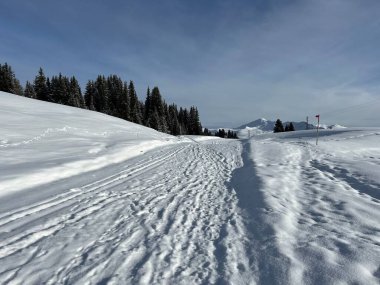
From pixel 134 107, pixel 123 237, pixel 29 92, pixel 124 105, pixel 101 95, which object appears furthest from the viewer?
pixel 101 95

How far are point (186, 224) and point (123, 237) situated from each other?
1231mm

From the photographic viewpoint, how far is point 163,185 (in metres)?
8.77

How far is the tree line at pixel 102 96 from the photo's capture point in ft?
195

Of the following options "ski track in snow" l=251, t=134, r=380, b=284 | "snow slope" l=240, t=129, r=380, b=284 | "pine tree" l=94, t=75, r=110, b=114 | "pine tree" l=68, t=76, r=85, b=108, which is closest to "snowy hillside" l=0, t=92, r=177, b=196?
"snow slope" l=240, t=129, r=380, b=284

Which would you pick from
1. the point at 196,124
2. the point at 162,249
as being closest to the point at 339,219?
the point at 162,249

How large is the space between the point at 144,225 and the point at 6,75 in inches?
2617

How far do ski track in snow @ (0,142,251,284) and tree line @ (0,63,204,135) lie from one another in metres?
56.5

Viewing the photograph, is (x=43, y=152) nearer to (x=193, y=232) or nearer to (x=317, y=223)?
(x=193, y=232)

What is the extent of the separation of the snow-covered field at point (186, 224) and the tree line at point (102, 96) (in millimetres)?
53543

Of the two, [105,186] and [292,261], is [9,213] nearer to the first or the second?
[105,186]

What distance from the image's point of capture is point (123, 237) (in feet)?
15.8

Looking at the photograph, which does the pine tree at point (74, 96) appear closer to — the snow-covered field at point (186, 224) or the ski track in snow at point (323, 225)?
the snow-covered field at point (186, 224)

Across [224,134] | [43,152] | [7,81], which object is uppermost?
[7,81]

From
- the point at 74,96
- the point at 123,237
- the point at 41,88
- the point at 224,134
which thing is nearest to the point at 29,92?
the point at 41,88
